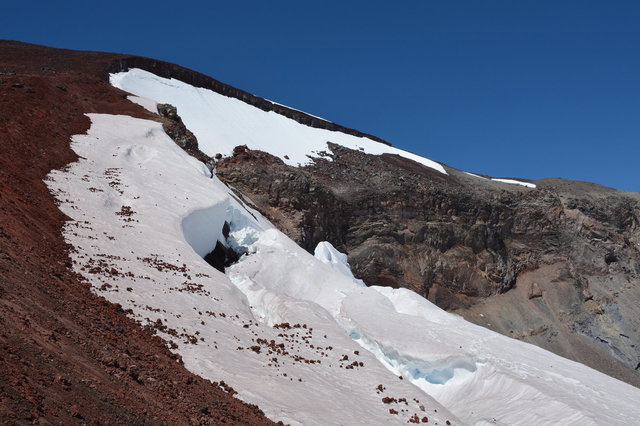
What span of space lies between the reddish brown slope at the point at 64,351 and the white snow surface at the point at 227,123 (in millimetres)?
26906

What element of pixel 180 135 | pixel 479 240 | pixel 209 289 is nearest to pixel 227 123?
pixel 180 135

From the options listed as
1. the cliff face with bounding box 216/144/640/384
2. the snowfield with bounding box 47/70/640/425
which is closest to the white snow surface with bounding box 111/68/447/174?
the cliff face with bounding box 216/144/640/384

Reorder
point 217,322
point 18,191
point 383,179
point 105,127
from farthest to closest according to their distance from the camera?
point 383,179 < point 105,127 < point 18,191 < point 217,322

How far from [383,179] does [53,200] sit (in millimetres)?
36380

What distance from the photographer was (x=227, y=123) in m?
49.6

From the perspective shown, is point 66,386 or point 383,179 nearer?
point 66,386

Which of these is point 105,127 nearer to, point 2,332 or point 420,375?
point 420,375

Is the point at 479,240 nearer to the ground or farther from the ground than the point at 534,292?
farther from the ground

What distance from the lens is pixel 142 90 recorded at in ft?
151

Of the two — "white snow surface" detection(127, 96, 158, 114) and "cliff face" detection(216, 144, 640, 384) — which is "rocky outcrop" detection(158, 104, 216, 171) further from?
"cliff face" detection(216, 144, 640, 384)

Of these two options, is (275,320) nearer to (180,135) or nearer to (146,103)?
(180,135)

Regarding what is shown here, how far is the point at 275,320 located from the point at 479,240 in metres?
39.3

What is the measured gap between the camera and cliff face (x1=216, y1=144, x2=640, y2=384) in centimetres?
4456

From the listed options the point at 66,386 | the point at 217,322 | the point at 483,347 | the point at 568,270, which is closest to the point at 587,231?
the point at 568,270
